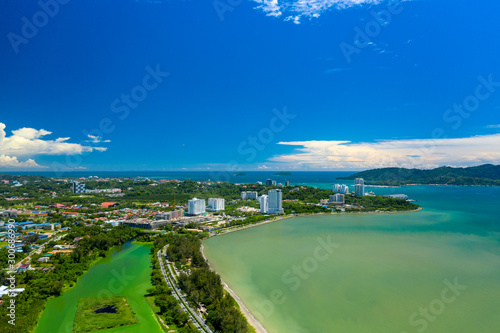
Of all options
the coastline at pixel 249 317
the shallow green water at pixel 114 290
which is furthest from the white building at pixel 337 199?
the coastline at pixel 249 317

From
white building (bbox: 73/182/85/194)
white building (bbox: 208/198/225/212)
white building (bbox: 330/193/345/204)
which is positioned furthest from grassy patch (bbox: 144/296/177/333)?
white building (bbox: 73/182/85/194)

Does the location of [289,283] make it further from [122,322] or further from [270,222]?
[270,222]

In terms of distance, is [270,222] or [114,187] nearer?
[270,222]

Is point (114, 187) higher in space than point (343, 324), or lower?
higher

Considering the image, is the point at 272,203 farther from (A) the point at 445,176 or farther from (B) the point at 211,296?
(A) the point at 445,176

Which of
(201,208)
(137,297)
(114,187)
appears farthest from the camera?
(114,187)

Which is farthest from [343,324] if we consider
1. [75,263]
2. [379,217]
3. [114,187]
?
[114,187]
